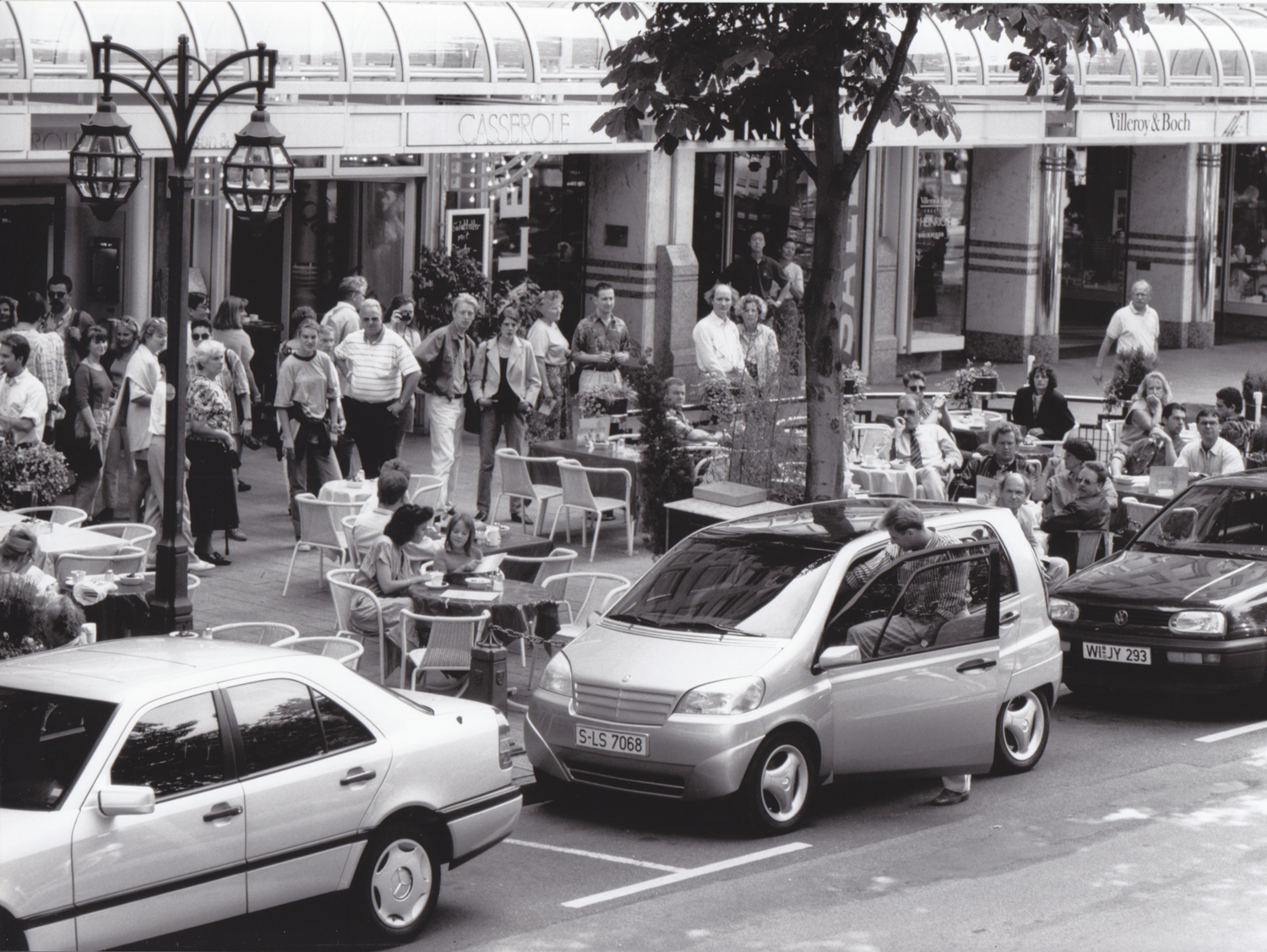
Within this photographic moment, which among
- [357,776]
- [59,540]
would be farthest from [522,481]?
[357,776]

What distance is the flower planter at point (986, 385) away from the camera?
70.4ft

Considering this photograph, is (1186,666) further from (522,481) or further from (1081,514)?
(522,481)

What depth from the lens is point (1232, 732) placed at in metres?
12.7

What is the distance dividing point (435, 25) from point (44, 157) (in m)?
4.99

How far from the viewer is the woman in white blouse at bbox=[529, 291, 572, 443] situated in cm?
1800

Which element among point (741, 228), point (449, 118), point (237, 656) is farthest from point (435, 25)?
point (237, 656)

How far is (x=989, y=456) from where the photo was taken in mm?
16703

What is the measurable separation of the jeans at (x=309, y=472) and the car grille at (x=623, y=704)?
6.44m

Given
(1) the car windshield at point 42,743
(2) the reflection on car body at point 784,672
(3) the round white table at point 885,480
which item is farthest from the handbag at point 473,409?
(1) the car windshield at point 42,743

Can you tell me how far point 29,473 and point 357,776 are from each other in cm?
713

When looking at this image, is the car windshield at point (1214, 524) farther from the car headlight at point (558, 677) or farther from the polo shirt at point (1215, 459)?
the car headlight at point (558, 677)

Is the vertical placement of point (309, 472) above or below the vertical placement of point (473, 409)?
below

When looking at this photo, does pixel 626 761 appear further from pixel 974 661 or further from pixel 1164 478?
pixel 1164 478

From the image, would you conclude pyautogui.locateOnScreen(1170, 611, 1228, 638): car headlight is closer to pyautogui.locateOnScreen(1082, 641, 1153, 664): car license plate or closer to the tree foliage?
pyautogui.locateOnScreen(1082, 641, 1153, 664): car license plate
